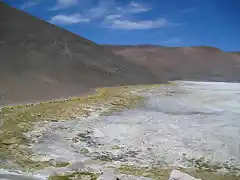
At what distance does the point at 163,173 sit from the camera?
25.7ft

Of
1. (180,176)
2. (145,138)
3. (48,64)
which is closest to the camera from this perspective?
(180,176)

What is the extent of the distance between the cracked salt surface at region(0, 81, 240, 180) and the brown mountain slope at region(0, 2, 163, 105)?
6.40 metres

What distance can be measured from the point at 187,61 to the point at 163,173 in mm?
54304

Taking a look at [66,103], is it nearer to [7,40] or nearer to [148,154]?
[148,154]

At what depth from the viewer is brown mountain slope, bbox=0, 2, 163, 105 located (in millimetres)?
20406

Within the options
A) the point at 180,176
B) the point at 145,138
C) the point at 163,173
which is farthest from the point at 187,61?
the point at 180,176

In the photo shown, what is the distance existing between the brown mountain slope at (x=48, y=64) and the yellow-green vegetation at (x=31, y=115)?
8.25ft

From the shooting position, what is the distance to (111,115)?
14.0 meters

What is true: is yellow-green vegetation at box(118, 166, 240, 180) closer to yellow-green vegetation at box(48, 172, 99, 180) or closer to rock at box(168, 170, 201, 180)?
yellow-green vegetation at box(48, 172, 99, 180)

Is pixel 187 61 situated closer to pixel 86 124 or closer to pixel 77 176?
pixel 86 124

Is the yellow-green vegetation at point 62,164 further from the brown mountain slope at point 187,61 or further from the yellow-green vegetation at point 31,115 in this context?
the brown mountain slope at point 187,61

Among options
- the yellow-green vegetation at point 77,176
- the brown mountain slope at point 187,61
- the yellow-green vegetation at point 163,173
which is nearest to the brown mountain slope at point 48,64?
the yellow-green vegetation at point 77,176

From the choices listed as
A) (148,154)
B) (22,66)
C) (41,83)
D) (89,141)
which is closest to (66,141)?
(89,141)

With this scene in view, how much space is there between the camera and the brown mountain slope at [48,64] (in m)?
20.4
